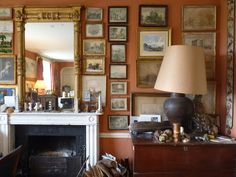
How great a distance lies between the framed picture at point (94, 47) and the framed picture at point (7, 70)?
895 mm

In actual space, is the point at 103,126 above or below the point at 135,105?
below

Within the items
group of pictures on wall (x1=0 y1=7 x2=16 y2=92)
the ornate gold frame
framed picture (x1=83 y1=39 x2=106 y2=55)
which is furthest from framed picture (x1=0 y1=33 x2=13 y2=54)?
framed picture (x1=83 y1=39 x2=106 y2=55)

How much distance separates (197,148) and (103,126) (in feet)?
3.89

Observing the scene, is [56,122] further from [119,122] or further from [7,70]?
[7,70]

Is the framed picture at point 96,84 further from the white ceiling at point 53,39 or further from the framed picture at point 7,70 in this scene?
the framed picture at point 7,70

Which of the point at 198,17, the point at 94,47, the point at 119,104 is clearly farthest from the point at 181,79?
the point at 94,47

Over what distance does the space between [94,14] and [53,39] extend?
0.57 m

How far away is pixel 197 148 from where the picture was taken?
223 cm

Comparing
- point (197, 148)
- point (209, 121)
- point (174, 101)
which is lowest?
point (197, 148)

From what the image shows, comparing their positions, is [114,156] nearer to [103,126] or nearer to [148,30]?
[103,126]

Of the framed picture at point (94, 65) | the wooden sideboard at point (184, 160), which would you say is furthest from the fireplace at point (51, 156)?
the wooden sideboard at point (184, 160)

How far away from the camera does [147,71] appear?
2959 millimetres

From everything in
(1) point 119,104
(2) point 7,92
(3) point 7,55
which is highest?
(3) point 7,55

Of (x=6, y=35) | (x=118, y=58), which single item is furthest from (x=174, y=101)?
(x=6, y=35)
